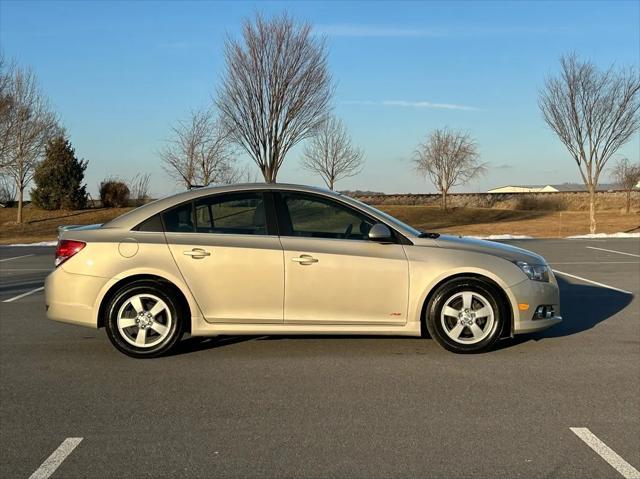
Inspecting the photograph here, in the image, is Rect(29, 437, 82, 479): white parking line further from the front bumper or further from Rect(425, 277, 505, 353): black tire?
the front bumper

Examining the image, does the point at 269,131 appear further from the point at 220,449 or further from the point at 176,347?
the point at 220,449

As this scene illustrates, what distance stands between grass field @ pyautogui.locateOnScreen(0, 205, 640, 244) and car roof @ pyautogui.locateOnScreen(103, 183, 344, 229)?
74.4ft

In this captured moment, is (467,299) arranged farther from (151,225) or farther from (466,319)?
(151,225)

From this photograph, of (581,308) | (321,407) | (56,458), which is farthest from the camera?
(581,308)

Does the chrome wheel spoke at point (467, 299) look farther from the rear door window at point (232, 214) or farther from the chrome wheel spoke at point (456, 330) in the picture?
the rear door window at point (232, 214)

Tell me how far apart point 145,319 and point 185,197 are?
3.93ft

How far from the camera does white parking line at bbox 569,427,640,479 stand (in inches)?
131

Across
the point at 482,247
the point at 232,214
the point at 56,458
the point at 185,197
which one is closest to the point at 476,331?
the point at 482,247

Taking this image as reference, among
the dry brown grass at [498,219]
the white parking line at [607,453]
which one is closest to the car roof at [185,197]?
the white parking line at [607,453]

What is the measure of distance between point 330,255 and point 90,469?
9.16 feet

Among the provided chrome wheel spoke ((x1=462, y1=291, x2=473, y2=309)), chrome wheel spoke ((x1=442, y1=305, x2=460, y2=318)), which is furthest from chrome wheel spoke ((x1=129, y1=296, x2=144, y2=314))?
chrome wheel spoke ((x1=462, y1=291, x2=473, y2=309))

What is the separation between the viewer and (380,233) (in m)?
5.52

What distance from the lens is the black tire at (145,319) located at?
550cm

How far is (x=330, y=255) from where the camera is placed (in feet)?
18.1
